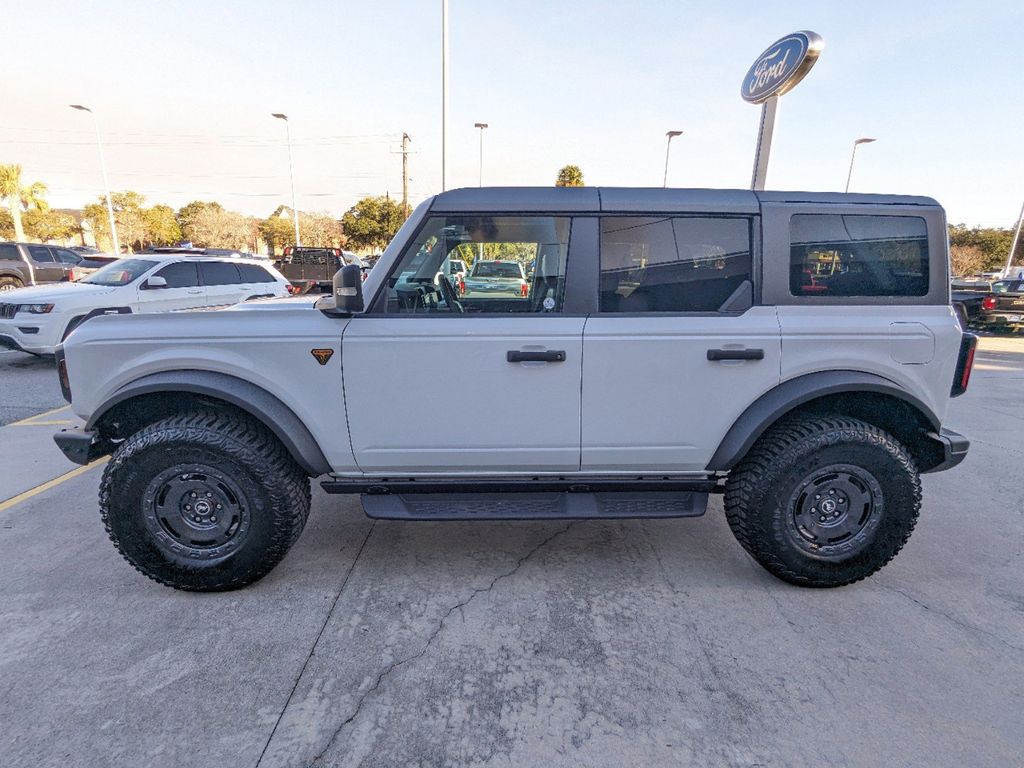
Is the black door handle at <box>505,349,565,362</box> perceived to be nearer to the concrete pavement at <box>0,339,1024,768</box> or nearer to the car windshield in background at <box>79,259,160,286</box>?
the concrete pavement at <box>0,339,1024,768</box>

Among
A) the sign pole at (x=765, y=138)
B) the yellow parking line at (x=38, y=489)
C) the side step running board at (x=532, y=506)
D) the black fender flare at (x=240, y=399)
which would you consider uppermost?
the sign pole at (x=765, y=138)

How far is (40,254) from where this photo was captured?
1473cm

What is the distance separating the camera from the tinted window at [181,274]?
8.37m

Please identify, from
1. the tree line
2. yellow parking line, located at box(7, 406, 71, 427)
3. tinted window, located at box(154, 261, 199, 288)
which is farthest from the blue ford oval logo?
the tree line

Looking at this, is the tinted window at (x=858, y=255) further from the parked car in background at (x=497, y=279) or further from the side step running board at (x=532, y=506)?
the parked car in background at (x=497, y=279)

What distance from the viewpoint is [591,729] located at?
187cm

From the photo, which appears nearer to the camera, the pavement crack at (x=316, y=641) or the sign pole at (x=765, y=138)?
the pavement crack at (x=316, y=641)

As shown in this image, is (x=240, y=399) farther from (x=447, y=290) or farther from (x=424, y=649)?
(x=424, y=649)

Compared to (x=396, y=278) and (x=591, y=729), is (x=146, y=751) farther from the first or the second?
(x=396, y=278)

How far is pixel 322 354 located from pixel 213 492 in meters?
0.90

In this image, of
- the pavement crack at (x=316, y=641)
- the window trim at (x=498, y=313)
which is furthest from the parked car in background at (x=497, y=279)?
the pavement crack at (x=316, y=641)

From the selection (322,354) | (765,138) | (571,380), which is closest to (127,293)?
(322,354)

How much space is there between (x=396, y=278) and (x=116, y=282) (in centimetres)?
792

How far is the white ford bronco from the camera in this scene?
248 cm
